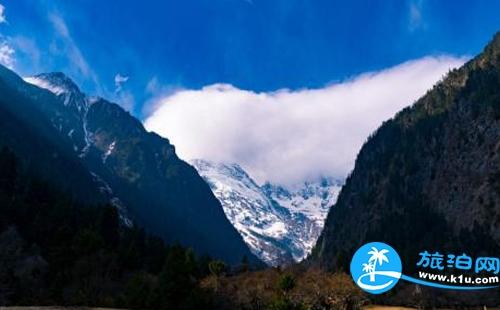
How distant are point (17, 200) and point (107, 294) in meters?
89.6

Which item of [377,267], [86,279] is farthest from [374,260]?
[86,279]

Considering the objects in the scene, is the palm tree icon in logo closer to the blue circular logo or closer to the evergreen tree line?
the blue circular logo

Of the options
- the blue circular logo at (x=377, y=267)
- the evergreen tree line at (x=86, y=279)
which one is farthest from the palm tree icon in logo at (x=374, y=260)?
the evergreen tree line at (x=86, y=279)

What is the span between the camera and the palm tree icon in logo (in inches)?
2160

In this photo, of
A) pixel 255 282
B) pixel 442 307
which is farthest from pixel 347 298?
pixel 442 307

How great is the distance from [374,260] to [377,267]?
2.52ft

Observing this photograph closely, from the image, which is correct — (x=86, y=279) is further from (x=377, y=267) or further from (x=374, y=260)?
(x=377, y=267)

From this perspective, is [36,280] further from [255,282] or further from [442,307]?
[442,307]

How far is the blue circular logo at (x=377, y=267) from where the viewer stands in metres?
54.3

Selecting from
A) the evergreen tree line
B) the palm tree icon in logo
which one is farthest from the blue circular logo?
the evergreen tree line

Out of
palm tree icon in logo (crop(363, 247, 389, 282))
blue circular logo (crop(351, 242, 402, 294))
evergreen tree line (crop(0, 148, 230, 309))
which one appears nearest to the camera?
blue circular logo (crop(351, 242, 402, 294))

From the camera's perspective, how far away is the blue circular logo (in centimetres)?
5428

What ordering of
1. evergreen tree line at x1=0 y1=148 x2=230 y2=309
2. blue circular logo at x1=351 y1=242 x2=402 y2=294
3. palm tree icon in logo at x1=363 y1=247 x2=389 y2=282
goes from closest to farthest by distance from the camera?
blue circular logo at x1=351 y1=242 x2=402 y2=294, palm tree icon in logo at x1=363 y1=247 x2=389 y2=282, evergreen tree line at x1=0 y1=148 x2=230 y2=309

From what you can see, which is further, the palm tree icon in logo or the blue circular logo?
the palm tree icon in logo
